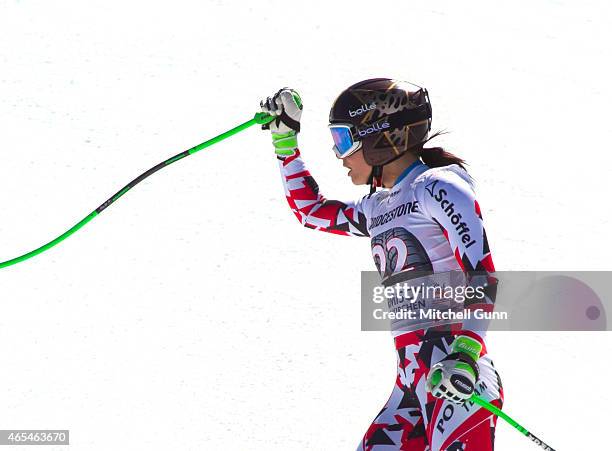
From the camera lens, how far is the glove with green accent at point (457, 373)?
152 inches

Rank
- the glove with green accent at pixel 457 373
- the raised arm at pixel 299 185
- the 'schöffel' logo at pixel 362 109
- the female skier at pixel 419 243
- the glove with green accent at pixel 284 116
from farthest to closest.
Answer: the glove with green accent at pixel 284 116, the raised arm at pixel 299 185, the 'schöffel' logo at pixel 362 109, the female skier at pixel 419 243, the glove with green accent at pixel 457 373

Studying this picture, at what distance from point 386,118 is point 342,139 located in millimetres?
251

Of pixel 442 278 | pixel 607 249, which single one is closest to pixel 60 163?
pixel 607 249

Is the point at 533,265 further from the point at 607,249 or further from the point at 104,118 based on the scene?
the point at 104,118

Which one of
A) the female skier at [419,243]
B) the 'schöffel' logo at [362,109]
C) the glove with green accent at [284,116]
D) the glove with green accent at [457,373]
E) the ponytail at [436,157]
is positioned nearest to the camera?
the glove with green accent at [457,373]

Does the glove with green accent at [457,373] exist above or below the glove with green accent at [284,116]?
below

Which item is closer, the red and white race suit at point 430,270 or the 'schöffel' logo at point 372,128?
the red and white race suit at point 430,270

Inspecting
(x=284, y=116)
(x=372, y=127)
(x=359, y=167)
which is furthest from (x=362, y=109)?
(x=284, y=116)

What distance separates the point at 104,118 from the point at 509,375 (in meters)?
5.34

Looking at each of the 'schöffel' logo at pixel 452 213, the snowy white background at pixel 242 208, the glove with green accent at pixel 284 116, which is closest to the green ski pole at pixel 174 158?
the glove with green accent at pixel 284 116

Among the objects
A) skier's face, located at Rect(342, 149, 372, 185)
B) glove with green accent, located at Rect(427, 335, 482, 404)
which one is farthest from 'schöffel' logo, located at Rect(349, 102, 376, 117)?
glove with green accent, located at Rect(427, 335, 482, 404)

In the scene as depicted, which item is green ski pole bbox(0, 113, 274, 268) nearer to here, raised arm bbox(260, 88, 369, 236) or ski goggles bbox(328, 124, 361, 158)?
raised arm bbox(260, 88, 369, 236)

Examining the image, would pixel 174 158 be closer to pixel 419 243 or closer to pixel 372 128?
pixel 372 128

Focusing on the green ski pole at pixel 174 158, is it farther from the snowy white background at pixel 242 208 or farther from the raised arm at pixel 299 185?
the snowy white background at pixel 242 208
